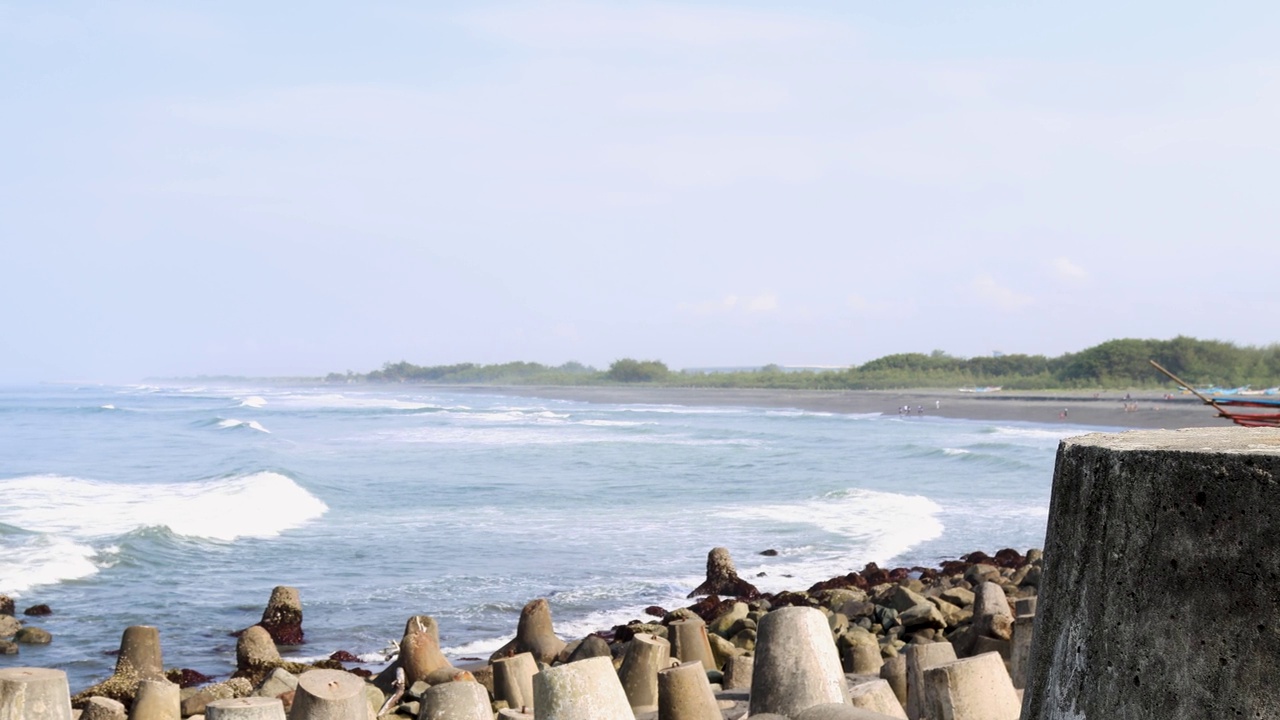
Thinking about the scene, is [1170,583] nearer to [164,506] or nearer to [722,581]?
[722,581]

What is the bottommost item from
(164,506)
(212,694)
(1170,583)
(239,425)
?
(164,506)

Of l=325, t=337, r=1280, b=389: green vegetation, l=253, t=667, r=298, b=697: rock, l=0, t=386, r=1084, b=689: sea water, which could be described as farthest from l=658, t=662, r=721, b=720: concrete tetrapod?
l=325, t=337, r=1280, b=389: green vegetation

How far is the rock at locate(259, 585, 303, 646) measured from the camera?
12.7 metres

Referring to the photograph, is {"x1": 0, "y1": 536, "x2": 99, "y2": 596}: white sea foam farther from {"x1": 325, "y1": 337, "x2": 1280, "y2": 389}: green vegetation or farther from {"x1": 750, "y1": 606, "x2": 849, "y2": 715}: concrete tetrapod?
{"x1": 325, "y1": 337, "x2": 1280, "y2": 389}: green vegetation

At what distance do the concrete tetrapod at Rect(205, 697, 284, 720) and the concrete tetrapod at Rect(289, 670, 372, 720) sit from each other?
301 millimetres

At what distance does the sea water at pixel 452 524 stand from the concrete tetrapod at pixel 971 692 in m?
7.03

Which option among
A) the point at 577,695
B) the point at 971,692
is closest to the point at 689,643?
the point at 971,692

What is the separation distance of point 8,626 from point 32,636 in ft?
1.80

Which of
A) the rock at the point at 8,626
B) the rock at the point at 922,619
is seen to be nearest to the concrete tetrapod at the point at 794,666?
the rock at the point at 922,619

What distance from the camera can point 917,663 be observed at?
23.4 feet

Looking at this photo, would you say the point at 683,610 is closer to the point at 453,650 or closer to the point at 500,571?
the point at 453,650

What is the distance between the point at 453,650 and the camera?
1207cm

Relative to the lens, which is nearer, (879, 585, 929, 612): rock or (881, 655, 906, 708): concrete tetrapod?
(881, 655, 906, 708): concrete tetrapod

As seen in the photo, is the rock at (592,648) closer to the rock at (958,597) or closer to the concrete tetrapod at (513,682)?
the concrete tetrapod at (513,682)
